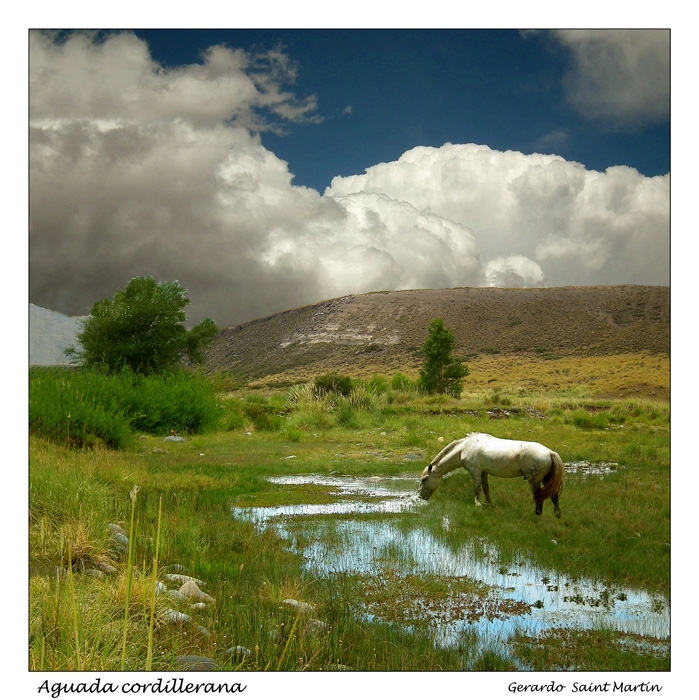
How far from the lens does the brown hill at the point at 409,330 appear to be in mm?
67250

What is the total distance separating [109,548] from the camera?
18.9 ft

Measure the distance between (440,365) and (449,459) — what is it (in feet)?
59.9

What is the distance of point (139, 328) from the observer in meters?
32.1

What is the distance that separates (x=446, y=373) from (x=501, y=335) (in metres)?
51.4

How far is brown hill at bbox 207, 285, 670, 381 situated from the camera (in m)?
67.2

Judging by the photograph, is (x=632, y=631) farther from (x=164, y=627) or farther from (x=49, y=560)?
(x=49, y=560)

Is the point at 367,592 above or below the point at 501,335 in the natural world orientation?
below

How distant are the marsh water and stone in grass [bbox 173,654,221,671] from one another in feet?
5.12

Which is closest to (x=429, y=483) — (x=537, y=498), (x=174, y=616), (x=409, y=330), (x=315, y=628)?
(x=537, y=498)

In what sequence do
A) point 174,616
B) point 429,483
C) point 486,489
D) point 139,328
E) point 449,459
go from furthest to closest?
1. point 139,328
2. point 429,483
3. point 449,459
4. point 486,489
5. point 174,616

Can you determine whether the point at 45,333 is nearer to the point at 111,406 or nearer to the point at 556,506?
the point at 556,506

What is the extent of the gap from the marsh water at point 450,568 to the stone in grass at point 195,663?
1.56 m

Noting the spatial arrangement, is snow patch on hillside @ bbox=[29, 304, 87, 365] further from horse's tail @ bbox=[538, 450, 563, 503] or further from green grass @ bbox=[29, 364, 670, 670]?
horse's tail @ bbox=[538, 450, 563, 503]
